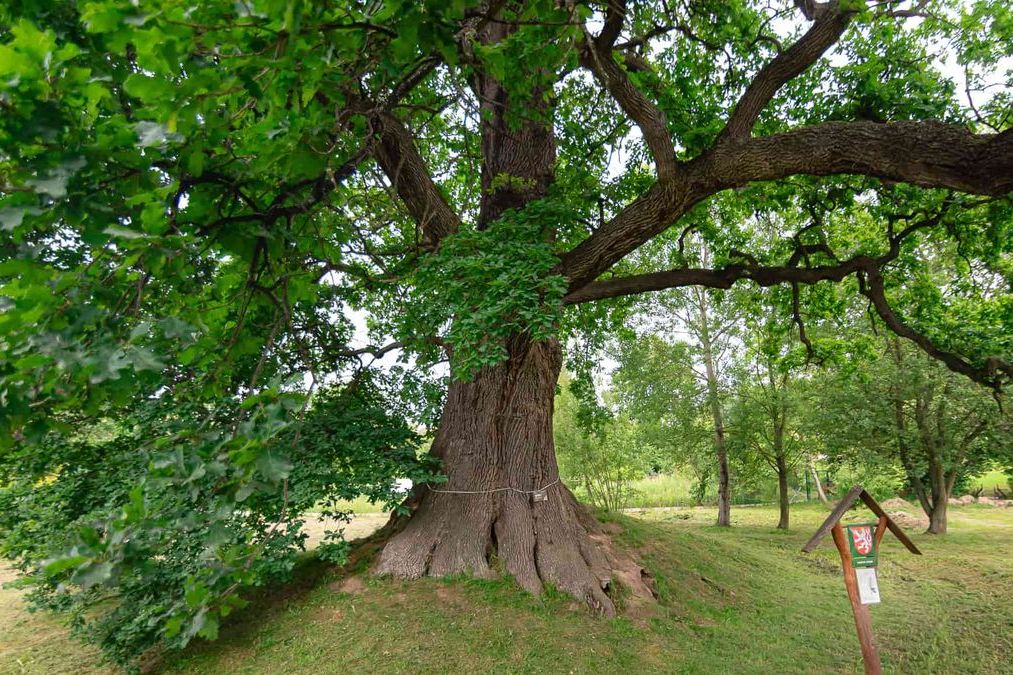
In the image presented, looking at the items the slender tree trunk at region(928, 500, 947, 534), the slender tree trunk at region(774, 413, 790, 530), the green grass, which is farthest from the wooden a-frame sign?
the green grass

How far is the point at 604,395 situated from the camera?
16.1 m

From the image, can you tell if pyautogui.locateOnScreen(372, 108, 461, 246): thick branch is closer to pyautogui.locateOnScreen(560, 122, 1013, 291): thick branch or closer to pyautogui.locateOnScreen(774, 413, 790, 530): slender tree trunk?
pyautogui.locateOnScreen(560, 122, 1013, 291): thick branch

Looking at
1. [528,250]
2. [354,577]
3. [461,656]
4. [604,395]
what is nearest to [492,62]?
[528,250]

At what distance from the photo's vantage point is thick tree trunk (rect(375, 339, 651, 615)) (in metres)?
6.04

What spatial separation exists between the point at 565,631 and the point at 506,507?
1549 millimetres

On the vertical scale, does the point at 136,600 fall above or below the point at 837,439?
below

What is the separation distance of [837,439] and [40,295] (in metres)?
15.7

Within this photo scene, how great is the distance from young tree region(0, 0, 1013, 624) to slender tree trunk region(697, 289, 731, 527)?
6.23 metres

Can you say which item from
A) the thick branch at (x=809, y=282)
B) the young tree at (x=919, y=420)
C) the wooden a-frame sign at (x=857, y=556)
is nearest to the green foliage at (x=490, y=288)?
the thick branch at (x=809, y=282)

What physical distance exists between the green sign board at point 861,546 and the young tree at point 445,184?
254 centimetres

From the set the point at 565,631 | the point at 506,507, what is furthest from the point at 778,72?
the point at 565,631

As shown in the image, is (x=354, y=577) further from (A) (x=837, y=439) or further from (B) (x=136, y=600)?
(A) (x=837, y=439)

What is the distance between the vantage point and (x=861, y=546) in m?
4.79

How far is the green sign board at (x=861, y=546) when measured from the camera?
4766 mm
